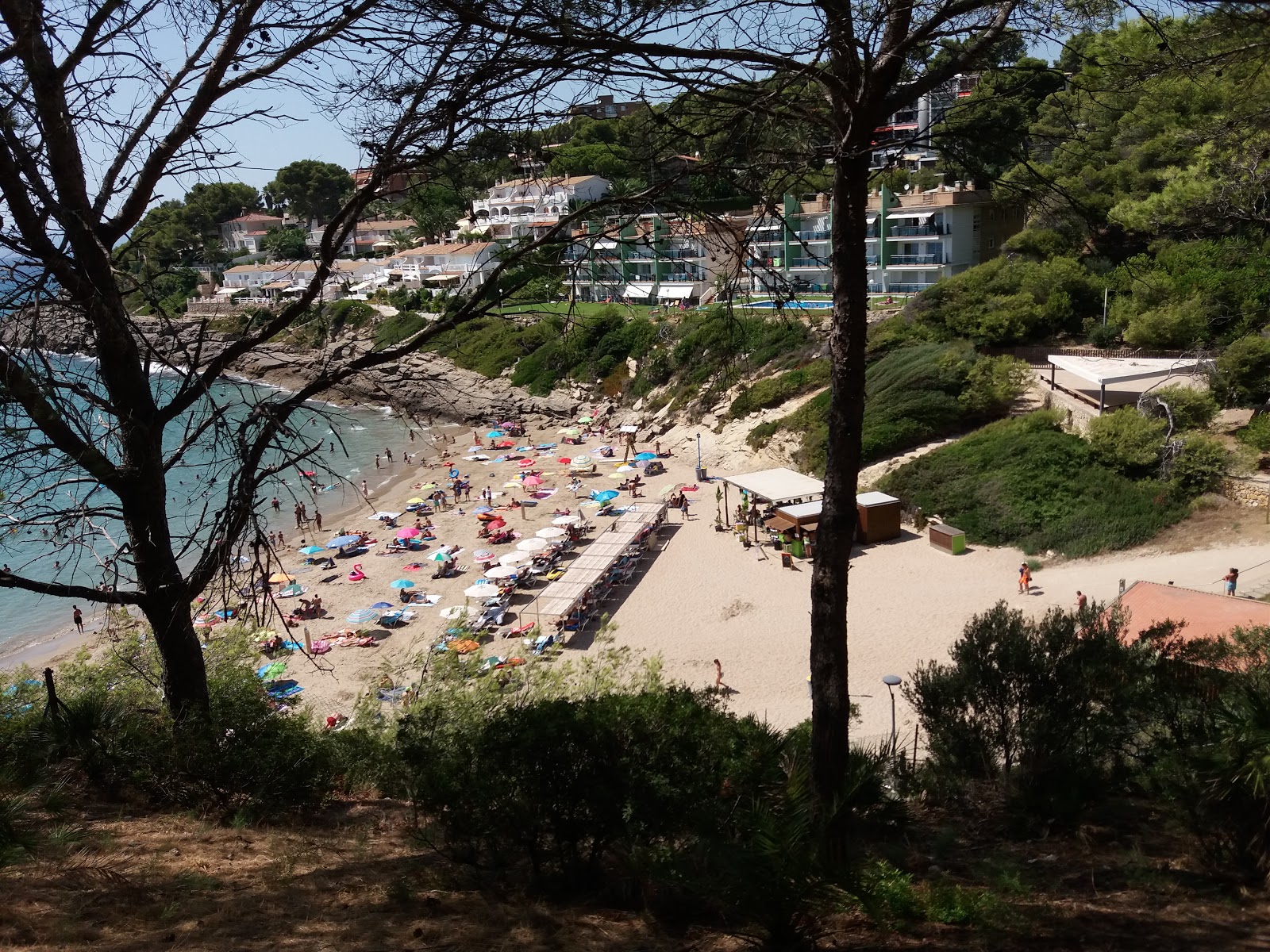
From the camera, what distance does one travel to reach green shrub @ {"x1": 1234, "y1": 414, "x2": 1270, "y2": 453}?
17.9m

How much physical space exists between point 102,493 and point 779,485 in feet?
45.3

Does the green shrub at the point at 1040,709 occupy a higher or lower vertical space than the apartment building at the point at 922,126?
lower

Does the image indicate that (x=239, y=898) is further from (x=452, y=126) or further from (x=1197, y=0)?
(x=1197, y=0)

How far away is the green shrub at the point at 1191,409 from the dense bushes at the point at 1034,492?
1.85m

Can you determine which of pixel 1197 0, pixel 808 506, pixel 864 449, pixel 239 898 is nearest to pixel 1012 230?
pixel 864 449

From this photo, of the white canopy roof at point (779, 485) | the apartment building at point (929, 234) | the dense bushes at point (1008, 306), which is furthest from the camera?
the apartment building at point (929, 234)

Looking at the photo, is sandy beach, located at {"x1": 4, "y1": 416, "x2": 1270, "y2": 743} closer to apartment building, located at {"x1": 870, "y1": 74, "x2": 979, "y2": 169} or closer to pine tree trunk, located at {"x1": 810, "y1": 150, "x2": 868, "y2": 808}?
pine tree trunk, located at {"x1": 810, "y1": 150, "x2": 868, "y2": 808}

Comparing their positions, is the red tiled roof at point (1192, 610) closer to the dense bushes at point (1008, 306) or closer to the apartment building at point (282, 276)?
the apartment building at point (282, 276)

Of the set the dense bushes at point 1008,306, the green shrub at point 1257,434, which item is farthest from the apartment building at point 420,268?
the green shrub at point 1257,434

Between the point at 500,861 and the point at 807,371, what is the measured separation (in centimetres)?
2604

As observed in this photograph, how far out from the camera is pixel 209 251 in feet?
14.8

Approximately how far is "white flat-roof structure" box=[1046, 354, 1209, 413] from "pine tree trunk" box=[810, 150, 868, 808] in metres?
18.6

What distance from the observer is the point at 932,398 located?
75.6 feet

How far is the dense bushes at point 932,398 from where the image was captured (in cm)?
2273
